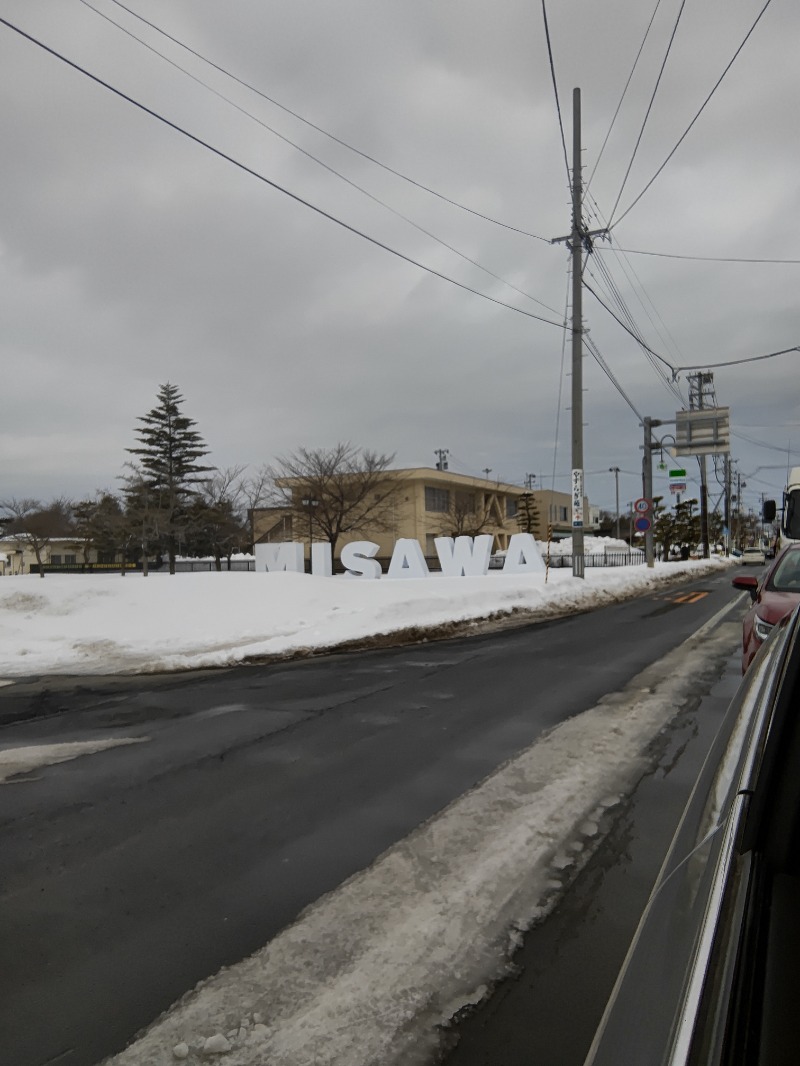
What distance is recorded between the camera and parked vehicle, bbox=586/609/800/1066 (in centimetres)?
107

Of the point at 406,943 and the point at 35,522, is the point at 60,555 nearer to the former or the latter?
the point at 35,522

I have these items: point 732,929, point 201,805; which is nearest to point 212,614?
point 201,805

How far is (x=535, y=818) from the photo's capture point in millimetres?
3893

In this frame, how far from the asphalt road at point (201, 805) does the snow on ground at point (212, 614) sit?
194cm

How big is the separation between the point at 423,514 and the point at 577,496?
118 feet

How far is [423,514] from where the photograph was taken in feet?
187

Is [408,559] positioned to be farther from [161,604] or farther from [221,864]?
[221,864]

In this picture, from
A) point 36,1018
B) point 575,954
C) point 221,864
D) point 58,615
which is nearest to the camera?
point 36,1018

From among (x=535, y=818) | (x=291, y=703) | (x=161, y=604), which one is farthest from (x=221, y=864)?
(x=161, y=604)

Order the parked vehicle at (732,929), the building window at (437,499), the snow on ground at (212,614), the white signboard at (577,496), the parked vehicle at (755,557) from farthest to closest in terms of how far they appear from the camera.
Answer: the building window at (437,499)
the parked vehicle at (755,557)
the white signboard at (577,496)
the snow on ground at (212,614)
the parked vehicle at (732,929)

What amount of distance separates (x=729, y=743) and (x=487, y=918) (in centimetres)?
144

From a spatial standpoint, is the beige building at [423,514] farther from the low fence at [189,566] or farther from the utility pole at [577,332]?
the utility pole at [577,332]

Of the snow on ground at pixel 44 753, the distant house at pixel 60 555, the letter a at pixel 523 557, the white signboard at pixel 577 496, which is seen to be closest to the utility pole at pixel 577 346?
the white signboard at pixel 577 496

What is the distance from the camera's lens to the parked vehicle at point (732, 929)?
3.52 feet
